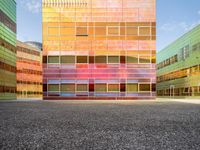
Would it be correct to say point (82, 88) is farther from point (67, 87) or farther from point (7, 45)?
point (7, 45)

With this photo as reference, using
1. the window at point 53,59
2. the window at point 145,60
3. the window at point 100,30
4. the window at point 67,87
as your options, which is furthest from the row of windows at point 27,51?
the window at point 145,60

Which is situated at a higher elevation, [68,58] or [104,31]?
[104,31]

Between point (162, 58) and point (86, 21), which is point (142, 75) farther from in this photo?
point (162, 58)

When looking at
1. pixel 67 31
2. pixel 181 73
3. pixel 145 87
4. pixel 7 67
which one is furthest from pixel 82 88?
pixel 181 73

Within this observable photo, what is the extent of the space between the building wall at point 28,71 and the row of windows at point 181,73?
1588 inches

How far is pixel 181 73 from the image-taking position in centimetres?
6450

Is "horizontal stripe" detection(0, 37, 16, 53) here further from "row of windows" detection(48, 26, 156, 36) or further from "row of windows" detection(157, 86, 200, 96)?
"row of windows" detection(157, 86, 200, 96)

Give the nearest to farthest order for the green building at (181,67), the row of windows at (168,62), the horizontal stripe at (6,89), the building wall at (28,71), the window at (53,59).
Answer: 1. the window at (53,59)
2. the horizontal stripe at (6,89)
3. the green building at (181,67)
4. the row of windows at (168,62)
5. the building wall at (28,71)

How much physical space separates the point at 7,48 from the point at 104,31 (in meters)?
18.2

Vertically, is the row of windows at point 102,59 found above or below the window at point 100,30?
below

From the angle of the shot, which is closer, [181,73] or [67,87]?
[67,87]

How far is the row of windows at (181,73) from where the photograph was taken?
56.4 m

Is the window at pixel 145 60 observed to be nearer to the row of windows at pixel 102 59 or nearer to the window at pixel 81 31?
the row of windows at pixel 102 59

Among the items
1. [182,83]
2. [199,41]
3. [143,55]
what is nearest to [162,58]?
[182,83]
